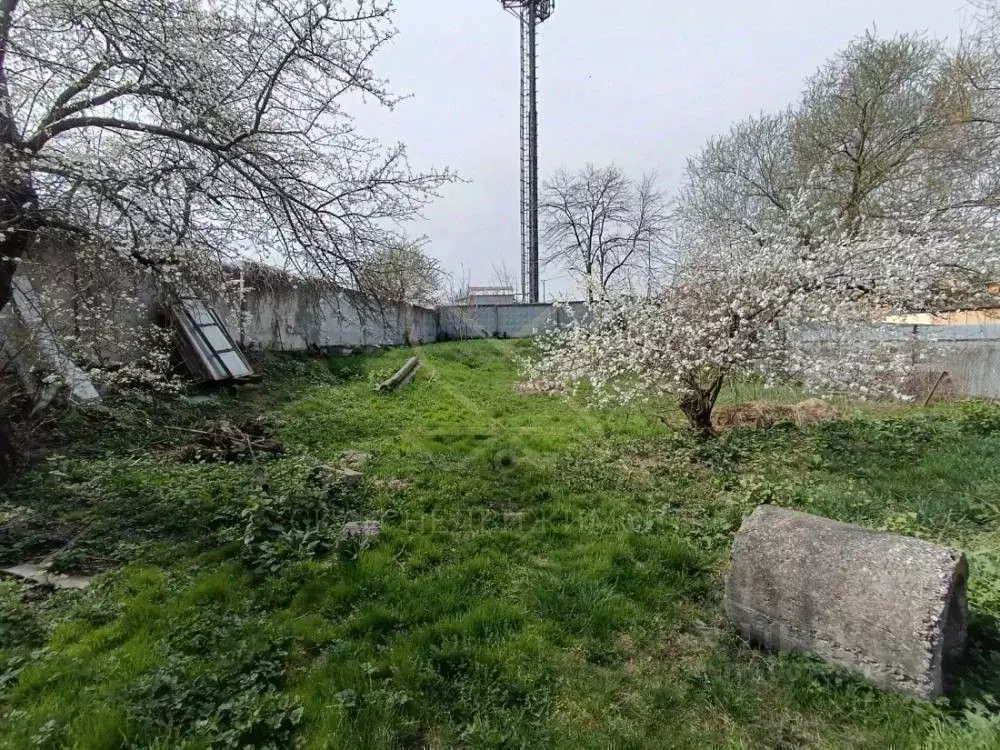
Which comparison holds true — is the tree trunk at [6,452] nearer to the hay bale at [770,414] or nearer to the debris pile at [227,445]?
the debris pile at [227,445]

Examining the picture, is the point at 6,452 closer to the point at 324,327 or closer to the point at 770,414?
the point at 324,327

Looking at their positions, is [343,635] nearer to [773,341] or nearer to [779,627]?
[779,627]

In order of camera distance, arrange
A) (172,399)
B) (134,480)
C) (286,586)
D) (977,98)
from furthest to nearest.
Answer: (977,98) → (172,399) → (134,480) → (286,586)

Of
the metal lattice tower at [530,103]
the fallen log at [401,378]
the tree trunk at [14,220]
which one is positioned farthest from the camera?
the metal lattice tower at [530,103]

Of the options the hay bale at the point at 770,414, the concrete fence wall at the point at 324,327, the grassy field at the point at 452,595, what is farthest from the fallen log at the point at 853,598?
the hay bale at the point at 770,414

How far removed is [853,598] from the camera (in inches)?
80.1

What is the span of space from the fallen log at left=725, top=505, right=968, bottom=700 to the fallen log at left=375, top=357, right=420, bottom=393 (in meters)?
7.58

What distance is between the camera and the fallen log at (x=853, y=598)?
6.14 ft

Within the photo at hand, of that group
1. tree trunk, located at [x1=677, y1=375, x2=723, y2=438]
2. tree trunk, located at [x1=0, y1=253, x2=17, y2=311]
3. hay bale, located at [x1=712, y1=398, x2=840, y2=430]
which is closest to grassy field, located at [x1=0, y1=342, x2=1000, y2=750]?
tree trunk, located at [x1=677, y1=375, x2=723, y2=438]

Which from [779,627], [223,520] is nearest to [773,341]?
[779,627]

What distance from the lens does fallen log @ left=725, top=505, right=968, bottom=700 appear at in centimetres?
187

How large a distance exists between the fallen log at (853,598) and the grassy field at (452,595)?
0.33 ft

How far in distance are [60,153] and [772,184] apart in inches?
588

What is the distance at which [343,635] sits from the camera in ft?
8.00
